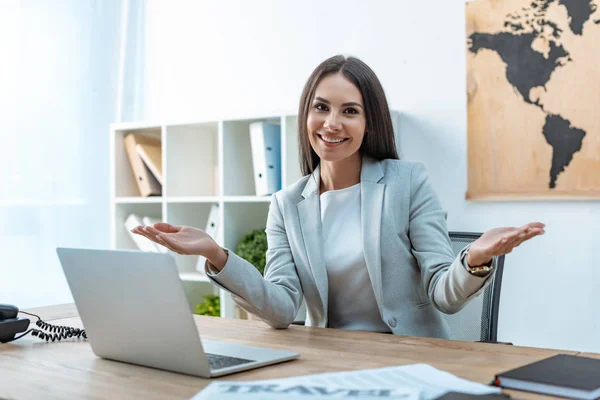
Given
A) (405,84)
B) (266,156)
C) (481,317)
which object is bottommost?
(481,317)

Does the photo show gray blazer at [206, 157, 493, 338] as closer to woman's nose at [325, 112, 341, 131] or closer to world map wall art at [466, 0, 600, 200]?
woman's nose at [325, 112, 341, 131]

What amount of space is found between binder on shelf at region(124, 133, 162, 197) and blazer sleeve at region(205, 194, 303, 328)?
1.64 meters

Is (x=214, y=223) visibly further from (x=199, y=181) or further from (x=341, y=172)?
(x=341, y=172)

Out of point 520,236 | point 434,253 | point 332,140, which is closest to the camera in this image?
point 520,236

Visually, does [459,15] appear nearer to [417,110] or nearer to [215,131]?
[417,110]

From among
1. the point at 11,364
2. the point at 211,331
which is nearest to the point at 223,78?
the point at 211,331

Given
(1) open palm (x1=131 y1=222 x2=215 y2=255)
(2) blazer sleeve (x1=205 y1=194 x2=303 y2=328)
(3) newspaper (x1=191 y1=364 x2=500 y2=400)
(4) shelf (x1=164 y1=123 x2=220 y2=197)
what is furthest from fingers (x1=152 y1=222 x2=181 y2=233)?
(4) shelf (x1=164 y1=123 x2=220 y2=197)

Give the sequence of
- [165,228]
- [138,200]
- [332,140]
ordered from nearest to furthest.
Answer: [165,228] → [332,140] → [138,200]

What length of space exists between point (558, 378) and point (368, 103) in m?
1.09

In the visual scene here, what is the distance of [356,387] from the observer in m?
1.04

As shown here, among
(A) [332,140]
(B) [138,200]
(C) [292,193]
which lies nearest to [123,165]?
(B) [138,200]

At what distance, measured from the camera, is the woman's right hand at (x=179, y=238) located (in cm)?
143

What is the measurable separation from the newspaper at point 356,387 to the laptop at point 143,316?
0.38 feet

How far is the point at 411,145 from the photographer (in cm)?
297
